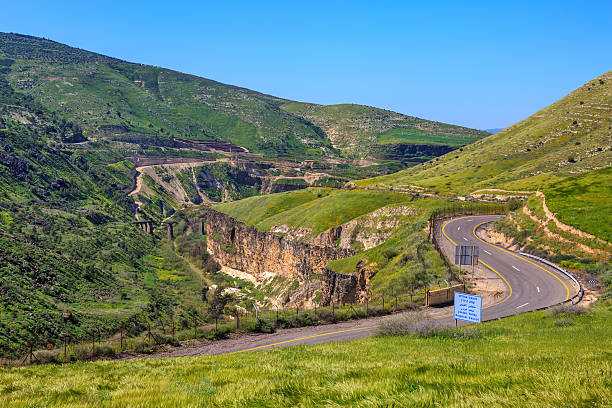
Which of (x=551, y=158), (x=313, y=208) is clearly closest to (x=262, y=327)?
(x=313, y=208)

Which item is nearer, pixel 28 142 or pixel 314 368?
pixel 314 368

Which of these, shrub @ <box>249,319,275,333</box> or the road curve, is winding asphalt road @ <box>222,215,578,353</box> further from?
shrub @ <box>249,319,275,333</box>

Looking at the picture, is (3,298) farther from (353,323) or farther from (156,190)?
(156,190)

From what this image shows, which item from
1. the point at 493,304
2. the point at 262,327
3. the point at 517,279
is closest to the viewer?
the point at 262,327

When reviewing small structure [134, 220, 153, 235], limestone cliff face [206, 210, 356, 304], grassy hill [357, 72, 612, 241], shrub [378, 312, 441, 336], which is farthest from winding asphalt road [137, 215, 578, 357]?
small structure [134, 220, 153, 235]

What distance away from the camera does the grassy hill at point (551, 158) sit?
186 ft

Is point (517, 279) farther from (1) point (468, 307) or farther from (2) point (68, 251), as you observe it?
(2) point (68, 251)

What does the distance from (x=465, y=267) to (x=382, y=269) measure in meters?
11.6

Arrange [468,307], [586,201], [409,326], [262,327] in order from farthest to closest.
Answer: [586,201], [262,327], [409,326], [468,307]

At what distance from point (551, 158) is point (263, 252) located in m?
72.4

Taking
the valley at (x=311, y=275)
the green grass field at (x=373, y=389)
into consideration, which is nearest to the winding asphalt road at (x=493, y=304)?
the valley at (x=311, y=275)

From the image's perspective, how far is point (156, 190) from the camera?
15462cm

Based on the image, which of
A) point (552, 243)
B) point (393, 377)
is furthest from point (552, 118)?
point (393, 377)

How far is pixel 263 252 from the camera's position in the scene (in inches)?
3610
